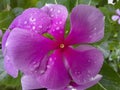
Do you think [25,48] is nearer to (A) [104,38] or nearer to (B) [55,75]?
(B) [55,75]

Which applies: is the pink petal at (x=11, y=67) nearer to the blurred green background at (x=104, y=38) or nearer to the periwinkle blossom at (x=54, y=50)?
the periwinkle blossom at (x=54, y=50)

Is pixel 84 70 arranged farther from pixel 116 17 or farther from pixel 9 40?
pixel 116 17

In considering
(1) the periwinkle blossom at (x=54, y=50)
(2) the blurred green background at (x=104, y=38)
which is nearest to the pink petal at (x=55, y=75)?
(1) the periwinkle blossom at (x=54, y=50)

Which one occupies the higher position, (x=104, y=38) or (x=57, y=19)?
(x=57, y=19)

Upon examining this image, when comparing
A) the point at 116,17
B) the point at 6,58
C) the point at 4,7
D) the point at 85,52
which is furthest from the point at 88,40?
the point at 4,7

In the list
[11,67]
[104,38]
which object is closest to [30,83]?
[11,67]

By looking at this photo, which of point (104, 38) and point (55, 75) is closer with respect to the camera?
point (55, 75)

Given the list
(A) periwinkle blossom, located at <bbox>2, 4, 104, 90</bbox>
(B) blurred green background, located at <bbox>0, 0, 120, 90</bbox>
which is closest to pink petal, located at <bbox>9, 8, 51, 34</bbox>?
(A) periwinkle blossom, located at <bbox>2, 4, 104, 90</bbox>

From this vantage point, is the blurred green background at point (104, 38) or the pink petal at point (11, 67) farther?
the blurred green background at point (104, 38)
